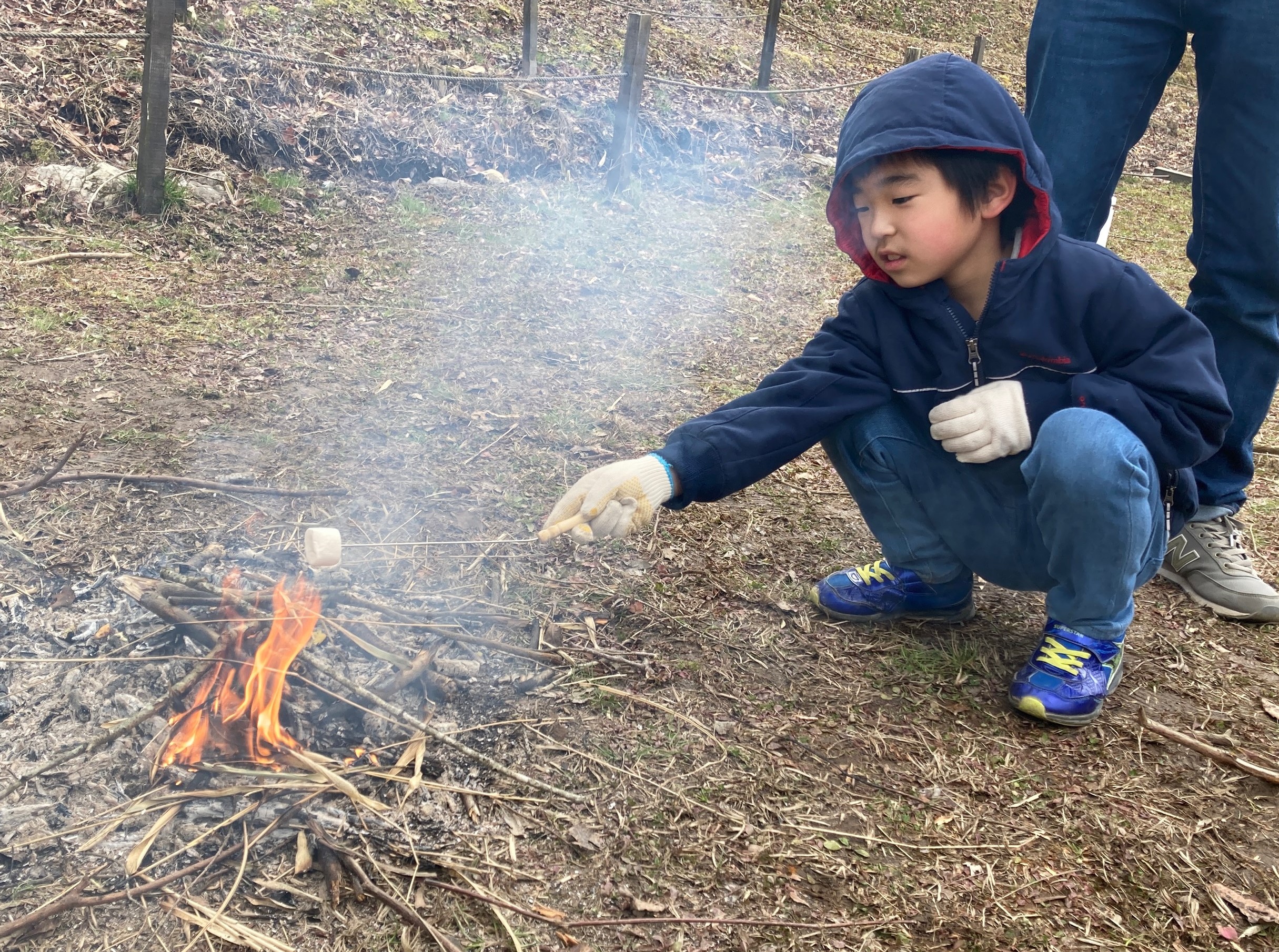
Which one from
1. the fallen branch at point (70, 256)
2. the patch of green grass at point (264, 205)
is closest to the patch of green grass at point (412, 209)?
the patch of green grass at point (264, 205)

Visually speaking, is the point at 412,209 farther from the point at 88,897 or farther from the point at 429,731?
the point at 88,897

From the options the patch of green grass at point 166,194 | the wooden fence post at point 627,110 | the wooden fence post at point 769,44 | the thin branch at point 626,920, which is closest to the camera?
the thin branch at point 626,920

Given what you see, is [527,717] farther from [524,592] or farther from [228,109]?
[228,109]

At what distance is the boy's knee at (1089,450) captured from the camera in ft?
6.67

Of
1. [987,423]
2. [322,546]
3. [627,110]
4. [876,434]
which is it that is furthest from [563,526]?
[627,110]

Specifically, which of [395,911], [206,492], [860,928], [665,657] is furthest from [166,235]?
[860,928]

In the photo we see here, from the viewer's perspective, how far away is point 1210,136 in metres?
2.67

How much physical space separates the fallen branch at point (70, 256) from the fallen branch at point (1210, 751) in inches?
189

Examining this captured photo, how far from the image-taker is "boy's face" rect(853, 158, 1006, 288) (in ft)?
7.09

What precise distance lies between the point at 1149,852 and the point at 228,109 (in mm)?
6214

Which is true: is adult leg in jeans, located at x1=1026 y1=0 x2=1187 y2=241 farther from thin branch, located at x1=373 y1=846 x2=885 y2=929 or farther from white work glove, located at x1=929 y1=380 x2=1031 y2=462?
thin branch, located at x1=373 y1=846 x2=885 y2=929

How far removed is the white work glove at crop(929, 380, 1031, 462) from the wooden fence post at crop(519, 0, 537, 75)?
22.4 feet

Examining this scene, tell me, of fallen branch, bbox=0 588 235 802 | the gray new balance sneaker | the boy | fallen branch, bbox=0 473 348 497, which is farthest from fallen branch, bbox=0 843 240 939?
the gray new balance sneaker

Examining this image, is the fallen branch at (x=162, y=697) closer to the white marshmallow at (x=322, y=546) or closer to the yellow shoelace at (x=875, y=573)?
the white marshmallow at (x=322, y=546)
